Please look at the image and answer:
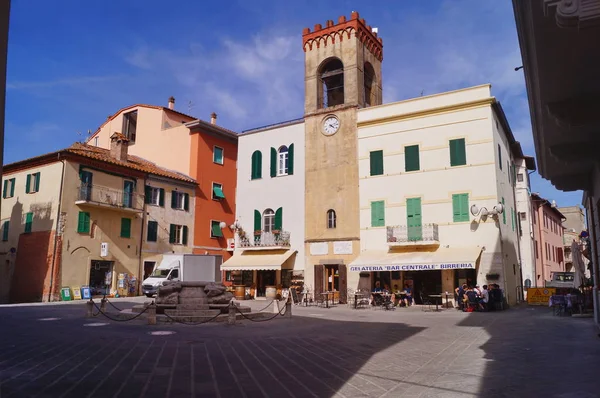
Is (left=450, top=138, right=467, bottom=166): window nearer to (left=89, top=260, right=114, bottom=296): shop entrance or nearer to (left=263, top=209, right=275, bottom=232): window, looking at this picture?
(left=263, top=209, right=275, bottom=232): window

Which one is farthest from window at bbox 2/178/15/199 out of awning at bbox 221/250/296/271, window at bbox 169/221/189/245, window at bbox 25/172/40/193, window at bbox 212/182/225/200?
awning at bbox 221/250/296/271

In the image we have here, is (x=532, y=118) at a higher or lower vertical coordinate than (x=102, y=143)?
lower

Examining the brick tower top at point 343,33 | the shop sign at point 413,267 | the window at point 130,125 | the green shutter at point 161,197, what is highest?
the brick tower top at point 343,33

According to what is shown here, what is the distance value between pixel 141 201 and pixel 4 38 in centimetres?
2874

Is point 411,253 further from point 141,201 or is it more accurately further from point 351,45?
point 141,201

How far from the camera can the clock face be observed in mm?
27016

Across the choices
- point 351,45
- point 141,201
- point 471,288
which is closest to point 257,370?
point 471,288

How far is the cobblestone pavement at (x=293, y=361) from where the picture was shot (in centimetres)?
590

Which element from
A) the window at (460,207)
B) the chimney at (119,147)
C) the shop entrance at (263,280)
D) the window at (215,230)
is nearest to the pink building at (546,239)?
the window at (460,207)

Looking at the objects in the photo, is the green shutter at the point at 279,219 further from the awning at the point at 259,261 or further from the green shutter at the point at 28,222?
the green shutter at the point at 28,222

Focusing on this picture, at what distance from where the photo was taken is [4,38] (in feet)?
11.7

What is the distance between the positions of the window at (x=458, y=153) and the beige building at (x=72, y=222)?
61.6ft

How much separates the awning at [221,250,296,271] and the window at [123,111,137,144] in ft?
54.0

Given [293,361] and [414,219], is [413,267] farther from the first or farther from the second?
[293,361]
